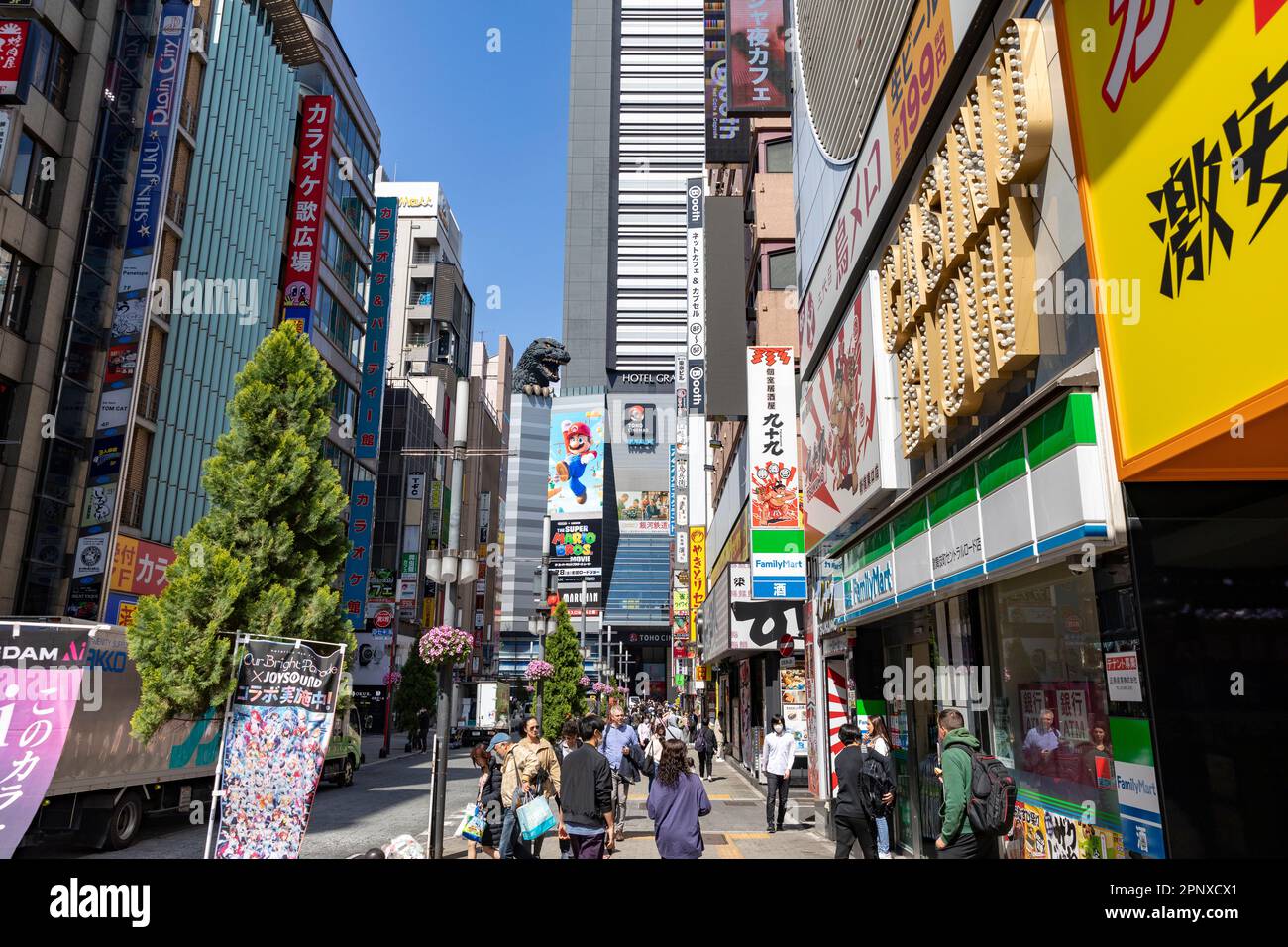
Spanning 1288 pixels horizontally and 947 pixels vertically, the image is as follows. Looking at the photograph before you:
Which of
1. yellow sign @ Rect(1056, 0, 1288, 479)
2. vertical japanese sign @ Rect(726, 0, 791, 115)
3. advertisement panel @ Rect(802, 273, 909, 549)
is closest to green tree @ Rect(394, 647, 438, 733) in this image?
advertisement panel @ Rect(802, 273, 909, 549)

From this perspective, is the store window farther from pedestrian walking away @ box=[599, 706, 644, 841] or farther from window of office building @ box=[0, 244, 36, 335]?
window of office building @ box=[0, 244, 36, 335]

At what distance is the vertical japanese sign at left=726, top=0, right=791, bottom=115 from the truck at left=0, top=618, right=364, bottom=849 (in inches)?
947

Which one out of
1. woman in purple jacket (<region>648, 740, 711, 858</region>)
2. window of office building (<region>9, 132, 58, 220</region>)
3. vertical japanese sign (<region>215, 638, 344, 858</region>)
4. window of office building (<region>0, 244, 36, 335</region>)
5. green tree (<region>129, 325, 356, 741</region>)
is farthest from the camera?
window of office building (<region>9, 132, 58, 220</region>)

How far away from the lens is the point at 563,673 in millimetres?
43031

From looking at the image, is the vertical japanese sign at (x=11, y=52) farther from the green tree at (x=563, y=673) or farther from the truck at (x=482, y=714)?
the truck at (x=482, y=714)

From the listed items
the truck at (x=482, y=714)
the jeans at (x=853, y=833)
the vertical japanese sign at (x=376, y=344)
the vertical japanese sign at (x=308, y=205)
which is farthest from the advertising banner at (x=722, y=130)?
the jeans at (x=853, y=833)

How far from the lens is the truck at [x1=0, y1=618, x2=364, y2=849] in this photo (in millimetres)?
13414

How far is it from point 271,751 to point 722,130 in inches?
1305

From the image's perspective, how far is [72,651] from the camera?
12.5 m

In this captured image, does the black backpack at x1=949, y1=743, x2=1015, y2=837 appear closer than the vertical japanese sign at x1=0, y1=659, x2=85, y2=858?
Yes

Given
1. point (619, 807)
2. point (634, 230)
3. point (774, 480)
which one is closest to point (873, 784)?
point (619, 807)
